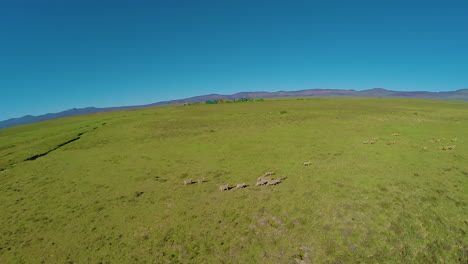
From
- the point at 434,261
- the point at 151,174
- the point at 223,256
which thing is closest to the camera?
the point at 434,261

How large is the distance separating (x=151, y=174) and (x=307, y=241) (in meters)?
4.76

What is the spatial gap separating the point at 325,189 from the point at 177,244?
3.20 meters

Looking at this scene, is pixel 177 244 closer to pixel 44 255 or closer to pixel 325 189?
pixel 44 255

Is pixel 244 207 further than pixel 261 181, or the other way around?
pixel 261 181

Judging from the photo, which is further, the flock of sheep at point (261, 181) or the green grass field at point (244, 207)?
the flock of sheep at point (261, 181)

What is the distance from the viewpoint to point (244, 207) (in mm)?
4578

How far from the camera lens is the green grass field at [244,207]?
3.37 meters

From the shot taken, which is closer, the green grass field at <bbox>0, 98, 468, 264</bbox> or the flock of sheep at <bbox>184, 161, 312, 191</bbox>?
the green grass field at <bbox>0, 98, 468, 264</bbox>

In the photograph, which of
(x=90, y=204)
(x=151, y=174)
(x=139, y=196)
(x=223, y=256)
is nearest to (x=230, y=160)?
(x=151, y=174)

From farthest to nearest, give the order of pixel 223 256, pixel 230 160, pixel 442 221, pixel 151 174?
1. pixel 230 160
2. pixel 151 174
3. pixel 442 221
4. pixel 223 256

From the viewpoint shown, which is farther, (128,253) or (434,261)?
(128,253)

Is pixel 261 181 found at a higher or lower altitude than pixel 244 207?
higher

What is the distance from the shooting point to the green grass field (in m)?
3.37

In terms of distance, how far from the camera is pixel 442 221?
383 centimetres
